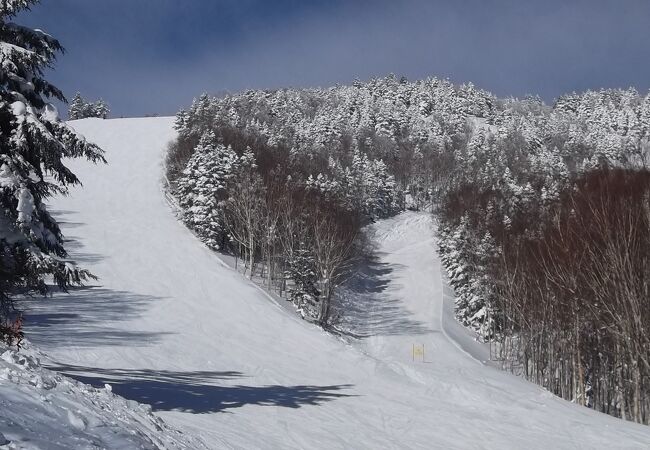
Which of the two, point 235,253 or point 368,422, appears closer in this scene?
point 368,422

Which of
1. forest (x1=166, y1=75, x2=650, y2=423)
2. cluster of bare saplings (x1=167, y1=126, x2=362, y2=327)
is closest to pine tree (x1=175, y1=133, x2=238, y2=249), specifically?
forest (x1=166, y1=75, x2=650, y2=423)

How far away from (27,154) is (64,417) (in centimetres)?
686

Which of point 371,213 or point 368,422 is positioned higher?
point 371,213

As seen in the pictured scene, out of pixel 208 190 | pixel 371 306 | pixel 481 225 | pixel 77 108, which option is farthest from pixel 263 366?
pixel 77 108

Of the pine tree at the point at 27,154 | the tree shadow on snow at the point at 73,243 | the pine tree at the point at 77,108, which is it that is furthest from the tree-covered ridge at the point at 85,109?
the pine tree at the point at 27,154

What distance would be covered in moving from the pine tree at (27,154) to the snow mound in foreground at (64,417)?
8.22 feet

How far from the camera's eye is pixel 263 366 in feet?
74.3

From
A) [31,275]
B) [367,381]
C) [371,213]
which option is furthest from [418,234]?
[31,275]

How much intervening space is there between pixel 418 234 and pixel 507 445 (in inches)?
2578

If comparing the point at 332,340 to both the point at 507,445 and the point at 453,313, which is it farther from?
the point at 453,313

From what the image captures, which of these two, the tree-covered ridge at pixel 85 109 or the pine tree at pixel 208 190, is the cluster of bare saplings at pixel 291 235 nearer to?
the pine tree at pixel 208 190

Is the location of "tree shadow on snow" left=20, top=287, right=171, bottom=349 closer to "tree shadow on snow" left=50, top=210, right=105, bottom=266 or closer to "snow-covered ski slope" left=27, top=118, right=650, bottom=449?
"snow-covered ski slope" left=27, top=118, right=650, bottom=449

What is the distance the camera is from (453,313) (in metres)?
49.1

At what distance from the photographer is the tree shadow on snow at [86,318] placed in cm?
2197
